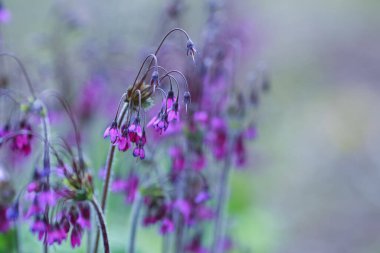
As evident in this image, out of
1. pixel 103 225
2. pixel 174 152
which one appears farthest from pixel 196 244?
pixel 103 225

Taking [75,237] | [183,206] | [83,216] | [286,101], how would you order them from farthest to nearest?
[286,101]
[183,206]
[83,216]
[75,237]

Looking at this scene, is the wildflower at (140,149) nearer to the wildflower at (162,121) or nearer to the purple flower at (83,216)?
the wildflower at (162,121)

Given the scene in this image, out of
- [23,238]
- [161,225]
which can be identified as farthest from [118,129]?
[23,238]

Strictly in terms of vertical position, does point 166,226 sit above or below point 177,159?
below

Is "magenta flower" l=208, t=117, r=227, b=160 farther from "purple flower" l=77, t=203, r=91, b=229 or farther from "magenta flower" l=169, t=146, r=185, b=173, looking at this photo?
"purple flower" l=77, t=203, r=91, b=229

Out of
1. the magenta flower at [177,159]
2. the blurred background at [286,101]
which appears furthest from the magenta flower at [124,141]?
the blurred background at [286,101]

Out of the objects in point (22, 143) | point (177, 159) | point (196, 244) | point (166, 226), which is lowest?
point (166, 226)

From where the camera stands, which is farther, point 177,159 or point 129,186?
point 129,186

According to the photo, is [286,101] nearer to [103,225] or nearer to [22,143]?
[22,143]

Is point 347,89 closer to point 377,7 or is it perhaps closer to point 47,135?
point 377,7
